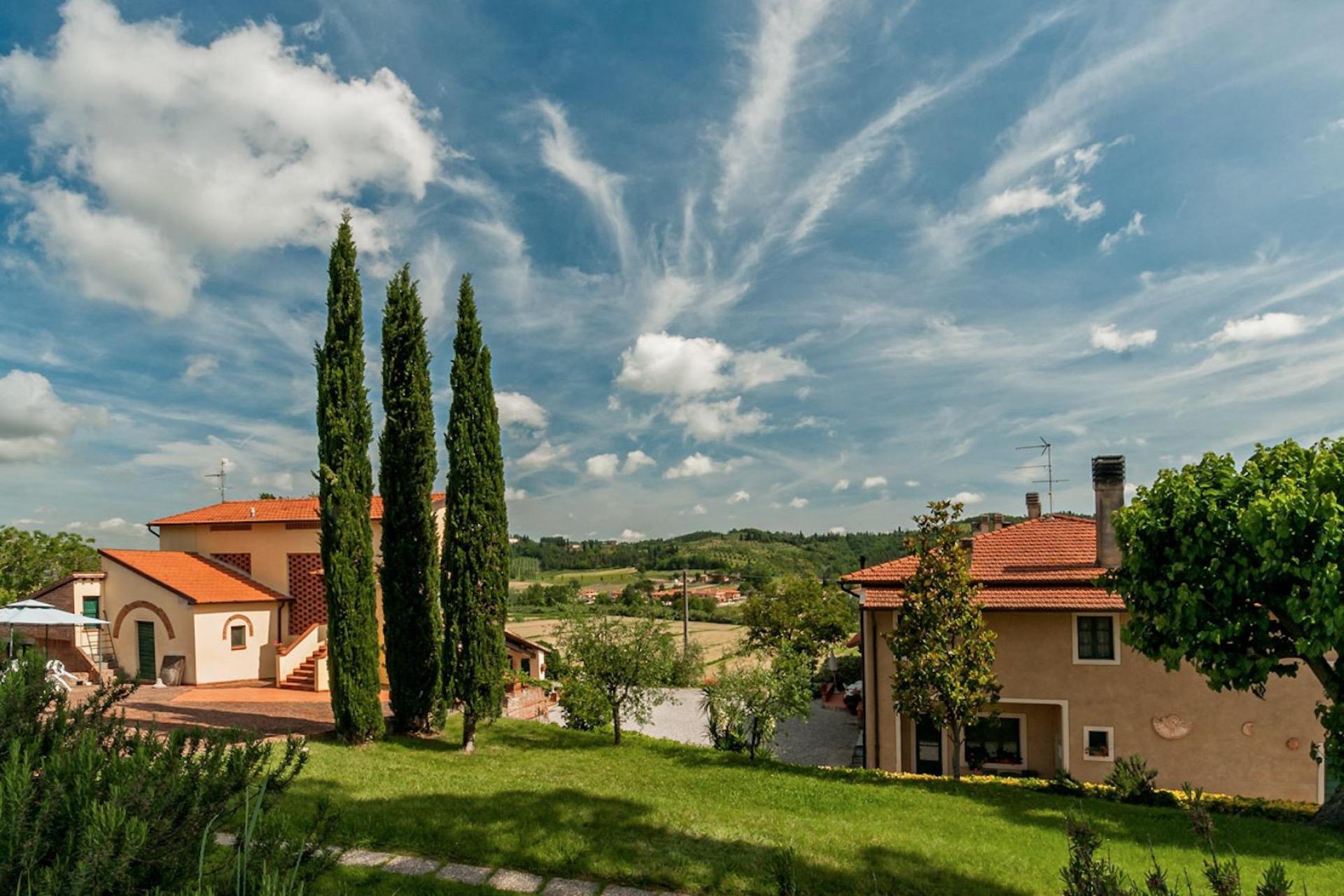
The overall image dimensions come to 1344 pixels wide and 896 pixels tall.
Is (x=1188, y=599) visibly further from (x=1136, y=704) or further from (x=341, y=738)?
(x=341, y=738)

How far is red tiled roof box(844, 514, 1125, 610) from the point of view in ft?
53.6

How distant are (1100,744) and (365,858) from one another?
16130 mm

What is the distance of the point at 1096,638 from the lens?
16.5 metres

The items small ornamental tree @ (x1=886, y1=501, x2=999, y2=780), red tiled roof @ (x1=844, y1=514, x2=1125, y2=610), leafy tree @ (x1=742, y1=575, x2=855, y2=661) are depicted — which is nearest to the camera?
small ornamental tree @ (x1=886, y1=501, x2=999, y2=780)

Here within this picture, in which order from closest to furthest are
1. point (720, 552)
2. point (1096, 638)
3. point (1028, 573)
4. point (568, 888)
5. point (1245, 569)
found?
point (568, 888) < point (1245, 569) < point (1096, 638) < point (1028, 573) < point (720, 552)

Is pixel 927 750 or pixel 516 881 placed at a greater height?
pixel 516 881

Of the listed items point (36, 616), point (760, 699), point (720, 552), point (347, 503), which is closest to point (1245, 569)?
point (760, 699)

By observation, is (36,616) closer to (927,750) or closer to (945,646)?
(945,646)

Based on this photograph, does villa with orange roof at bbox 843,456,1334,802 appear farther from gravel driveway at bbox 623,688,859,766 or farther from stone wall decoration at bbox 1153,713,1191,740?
gravel driveway at bbox 623,688,859,766

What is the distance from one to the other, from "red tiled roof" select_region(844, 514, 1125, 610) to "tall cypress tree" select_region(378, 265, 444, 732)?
10186 millimetres

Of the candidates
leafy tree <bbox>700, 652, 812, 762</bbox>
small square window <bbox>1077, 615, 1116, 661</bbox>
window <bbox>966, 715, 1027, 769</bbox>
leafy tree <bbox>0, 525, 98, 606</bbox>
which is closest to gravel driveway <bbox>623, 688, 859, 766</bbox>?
leafy tree <bbox>700, 652, 812, 762</bbox>

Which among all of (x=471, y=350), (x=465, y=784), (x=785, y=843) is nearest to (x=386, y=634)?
(x=465, y=784)

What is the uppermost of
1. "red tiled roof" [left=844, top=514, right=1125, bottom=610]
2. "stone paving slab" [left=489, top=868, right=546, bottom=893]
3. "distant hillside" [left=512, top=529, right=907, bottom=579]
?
"red tiled roof" [left=844, top=514, right=1125, bottom=610]

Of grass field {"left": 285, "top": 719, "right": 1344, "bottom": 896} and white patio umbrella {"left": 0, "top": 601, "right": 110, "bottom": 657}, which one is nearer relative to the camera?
grass field {"left": 285, "top": 719, "right": 1344, "bottom": 896}
